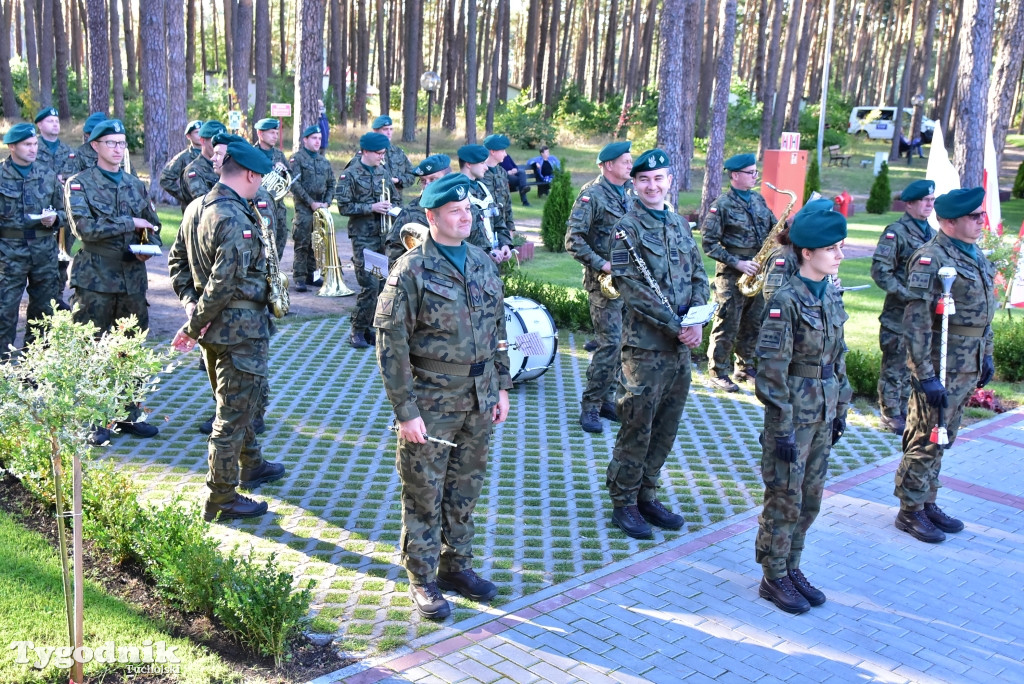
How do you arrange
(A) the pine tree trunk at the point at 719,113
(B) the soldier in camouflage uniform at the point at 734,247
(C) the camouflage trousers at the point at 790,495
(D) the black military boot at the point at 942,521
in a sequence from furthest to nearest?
(A) the pine tree trunk at the point at 719,113 → (B) the soldier in camouflage uniform at the point at 734,247 → (D) the black military boot at the point at 942,521 → (C) the camouflage trousers at the point at 790,495

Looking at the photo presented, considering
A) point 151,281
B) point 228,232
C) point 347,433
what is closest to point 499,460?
point 347,433

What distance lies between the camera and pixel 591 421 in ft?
28.1

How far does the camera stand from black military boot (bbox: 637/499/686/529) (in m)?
6.48

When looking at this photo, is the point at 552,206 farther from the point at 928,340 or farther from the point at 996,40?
the point at 996,40

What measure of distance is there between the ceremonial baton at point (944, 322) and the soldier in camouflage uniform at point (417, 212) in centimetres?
418

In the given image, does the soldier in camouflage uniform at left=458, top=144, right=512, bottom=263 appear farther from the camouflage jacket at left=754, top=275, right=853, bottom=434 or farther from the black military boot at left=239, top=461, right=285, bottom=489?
the camouflage jacket at left=754, top=275, right=853, bottom=434

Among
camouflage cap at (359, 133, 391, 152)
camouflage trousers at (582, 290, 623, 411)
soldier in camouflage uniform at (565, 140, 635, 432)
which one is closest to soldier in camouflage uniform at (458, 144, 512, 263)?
soldier in camouflage uniform at (565, 140, 635, 432)

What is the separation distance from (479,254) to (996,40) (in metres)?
65.3

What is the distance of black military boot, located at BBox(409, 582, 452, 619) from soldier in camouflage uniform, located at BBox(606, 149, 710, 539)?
5.57 ft

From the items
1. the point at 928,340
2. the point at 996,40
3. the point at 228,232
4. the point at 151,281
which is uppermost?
the point at 996,40

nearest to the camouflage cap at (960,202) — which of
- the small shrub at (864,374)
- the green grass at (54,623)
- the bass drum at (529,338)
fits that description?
the bass drum at (529,338)

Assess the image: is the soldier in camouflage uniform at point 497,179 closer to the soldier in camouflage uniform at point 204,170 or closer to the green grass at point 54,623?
the soldier in camouflage uniform at point 204,170

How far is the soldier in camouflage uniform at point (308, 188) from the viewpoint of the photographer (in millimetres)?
12719

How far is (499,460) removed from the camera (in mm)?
7754
